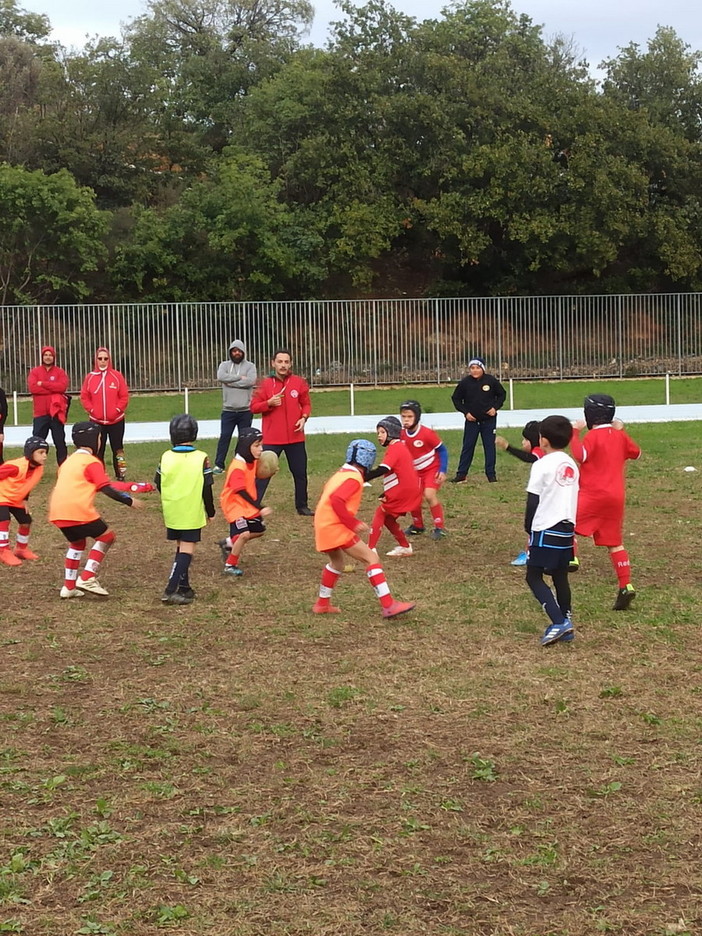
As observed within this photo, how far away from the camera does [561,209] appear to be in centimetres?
3641

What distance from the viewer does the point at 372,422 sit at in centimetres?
2381

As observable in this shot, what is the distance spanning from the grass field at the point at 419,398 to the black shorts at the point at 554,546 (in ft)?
60.5

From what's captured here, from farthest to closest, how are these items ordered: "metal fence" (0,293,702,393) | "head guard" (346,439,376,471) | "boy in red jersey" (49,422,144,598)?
"metal fence" (0,293,702,393) → "boy in red jersey" (49,422,144,598) → "head guard" (346,439,376,471)

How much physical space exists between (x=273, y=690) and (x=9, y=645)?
2217mm

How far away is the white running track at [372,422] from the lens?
22.0 meters

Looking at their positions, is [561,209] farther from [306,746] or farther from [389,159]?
[306,746]

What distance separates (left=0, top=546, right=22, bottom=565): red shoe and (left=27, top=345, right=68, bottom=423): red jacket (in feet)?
18.8

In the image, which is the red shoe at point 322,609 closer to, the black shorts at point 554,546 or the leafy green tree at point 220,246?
the black shorts at point 554,546

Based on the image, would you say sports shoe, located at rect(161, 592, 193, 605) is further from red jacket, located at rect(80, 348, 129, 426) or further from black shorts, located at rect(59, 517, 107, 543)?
red jacket, located at rect(80, 348, 129, 426)

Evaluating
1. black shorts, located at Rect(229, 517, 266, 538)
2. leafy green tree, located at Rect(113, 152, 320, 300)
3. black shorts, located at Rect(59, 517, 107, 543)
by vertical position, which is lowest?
black shorts, located at Rect(229, 517, 266, 538)

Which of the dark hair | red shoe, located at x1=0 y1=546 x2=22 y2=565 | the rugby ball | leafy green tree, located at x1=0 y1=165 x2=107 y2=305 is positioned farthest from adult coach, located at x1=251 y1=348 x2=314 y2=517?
leafy green tree, located at x1=0 y1=165 x2=107 y2=305

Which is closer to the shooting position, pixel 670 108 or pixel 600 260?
pixel 600 260

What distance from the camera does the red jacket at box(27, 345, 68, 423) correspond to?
1616 cm

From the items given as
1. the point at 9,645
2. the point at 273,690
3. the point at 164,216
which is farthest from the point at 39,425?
the point at 164,216
